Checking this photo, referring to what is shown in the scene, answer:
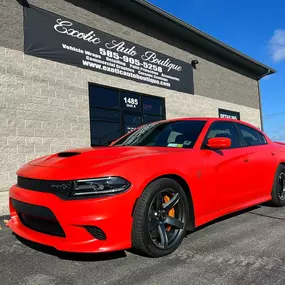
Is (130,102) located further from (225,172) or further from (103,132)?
(225,172)

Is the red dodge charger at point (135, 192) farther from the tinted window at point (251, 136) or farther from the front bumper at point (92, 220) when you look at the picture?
the tinted window at point (251, 136)

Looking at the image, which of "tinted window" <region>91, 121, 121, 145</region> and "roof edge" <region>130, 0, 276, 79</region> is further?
"roof edge" <region>130, 0, 276, 79</region>

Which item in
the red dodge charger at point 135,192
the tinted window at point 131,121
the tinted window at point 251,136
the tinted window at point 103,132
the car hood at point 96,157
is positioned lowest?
the red dodge charger at point 135,192

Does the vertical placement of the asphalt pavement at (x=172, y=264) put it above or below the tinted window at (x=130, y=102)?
below

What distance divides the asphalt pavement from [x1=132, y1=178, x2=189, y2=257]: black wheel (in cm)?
14

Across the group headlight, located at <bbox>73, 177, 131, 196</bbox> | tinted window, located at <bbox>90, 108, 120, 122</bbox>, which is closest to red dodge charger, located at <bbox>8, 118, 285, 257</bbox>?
headlight, located at <bbox>73, 177, 131, 196</bbox>

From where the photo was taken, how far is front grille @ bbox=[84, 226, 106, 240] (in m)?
2.63

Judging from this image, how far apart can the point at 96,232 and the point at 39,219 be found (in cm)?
59

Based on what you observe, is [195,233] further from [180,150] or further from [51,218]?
[51,218]

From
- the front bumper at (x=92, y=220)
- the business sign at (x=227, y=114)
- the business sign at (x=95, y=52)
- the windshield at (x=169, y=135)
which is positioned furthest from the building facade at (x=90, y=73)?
the front bumper at (x=92, y=220)

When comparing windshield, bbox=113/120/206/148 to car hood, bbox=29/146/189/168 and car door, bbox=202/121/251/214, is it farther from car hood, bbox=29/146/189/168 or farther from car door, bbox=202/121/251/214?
car hood, bbox=29/146/189/168

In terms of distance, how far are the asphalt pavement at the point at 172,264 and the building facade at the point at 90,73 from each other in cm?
405

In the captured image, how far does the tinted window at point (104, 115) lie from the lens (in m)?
8.73

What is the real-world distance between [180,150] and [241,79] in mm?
13066
